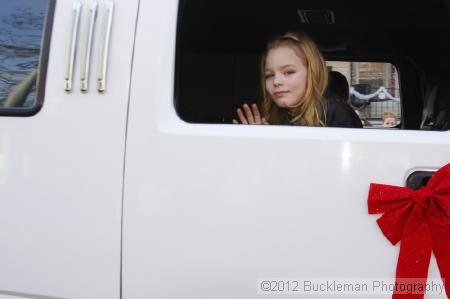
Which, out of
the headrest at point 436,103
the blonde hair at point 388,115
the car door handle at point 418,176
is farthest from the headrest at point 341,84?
the car door handle at point 418,176

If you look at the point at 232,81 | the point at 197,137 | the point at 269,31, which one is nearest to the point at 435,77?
the point at 269,31

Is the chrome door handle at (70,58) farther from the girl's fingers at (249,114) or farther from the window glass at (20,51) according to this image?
the girl's fingers at (249,114)

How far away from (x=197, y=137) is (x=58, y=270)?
1.71ft

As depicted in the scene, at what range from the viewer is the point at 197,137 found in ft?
4.26

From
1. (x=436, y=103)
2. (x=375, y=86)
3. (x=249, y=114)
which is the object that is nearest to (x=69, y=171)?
(x=249, y=114)

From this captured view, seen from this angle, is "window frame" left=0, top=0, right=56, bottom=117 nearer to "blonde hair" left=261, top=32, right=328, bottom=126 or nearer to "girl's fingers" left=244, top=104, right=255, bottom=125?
"girl's fingers" left=244, top=104, right=255, bottom=125

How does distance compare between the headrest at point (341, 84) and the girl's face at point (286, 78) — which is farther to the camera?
the headrest at point (341, 84)

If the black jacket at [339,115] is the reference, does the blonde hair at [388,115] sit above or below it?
above

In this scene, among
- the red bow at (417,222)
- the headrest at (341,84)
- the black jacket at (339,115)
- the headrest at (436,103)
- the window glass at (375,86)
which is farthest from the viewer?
the window glass at (375,86)

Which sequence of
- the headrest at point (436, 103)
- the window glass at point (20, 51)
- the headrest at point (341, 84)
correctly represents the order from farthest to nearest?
the headrest at point (341, 84) < the headrest at point (436, 103) < the window glass at point (20, 51)

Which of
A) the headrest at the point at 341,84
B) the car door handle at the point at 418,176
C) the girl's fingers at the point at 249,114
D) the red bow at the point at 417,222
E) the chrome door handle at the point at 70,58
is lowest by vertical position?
the red bow at the point at 417,222

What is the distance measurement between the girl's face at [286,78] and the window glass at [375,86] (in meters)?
1.17

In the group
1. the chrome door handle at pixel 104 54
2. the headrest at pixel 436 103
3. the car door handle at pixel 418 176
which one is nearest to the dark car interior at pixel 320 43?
the headrest at pixel 436 103

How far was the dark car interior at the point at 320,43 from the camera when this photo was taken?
2225mm
